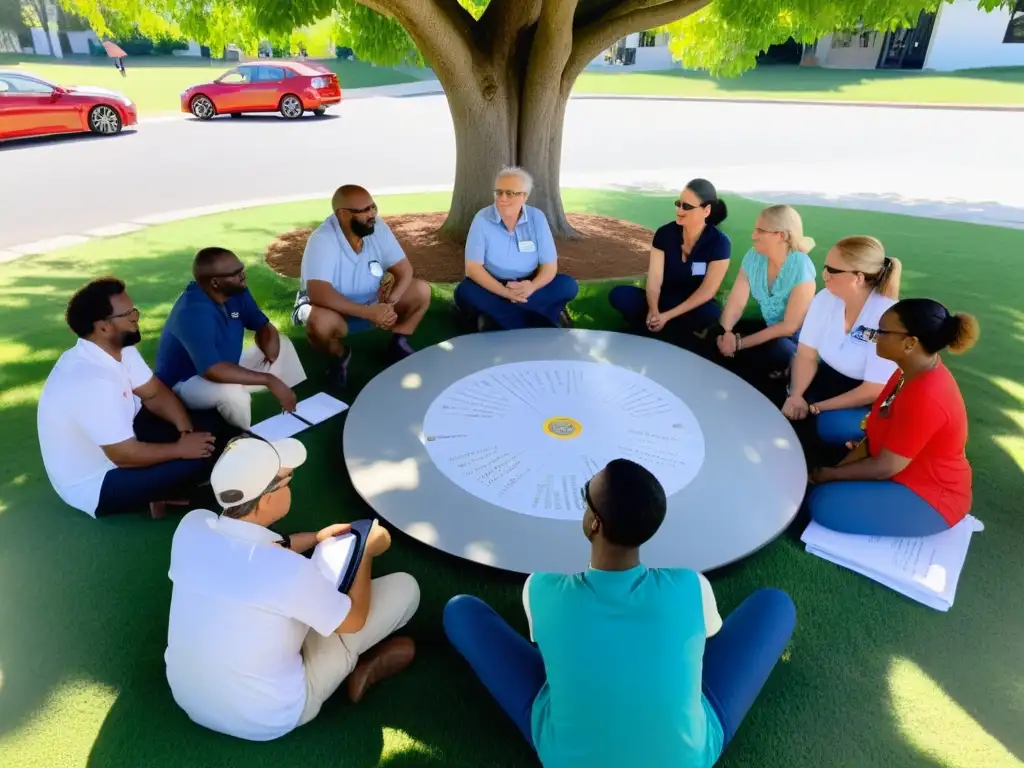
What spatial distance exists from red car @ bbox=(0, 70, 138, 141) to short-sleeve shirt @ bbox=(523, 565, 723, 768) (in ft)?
50.3

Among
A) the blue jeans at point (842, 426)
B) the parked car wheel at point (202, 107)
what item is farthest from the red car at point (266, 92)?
the blue jeans at point (842, 426)

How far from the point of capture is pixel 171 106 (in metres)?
19.1

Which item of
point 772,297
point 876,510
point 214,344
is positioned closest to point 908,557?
point 876,510

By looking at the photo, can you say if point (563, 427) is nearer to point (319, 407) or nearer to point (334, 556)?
Answer: point (334, 556)

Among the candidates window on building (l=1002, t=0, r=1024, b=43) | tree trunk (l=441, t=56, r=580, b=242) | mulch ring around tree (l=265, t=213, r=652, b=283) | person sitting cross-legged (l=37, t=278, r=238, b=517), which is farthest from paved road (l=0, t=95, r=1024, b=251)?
window on building (l=1002, t=0, r=1024, b=43)

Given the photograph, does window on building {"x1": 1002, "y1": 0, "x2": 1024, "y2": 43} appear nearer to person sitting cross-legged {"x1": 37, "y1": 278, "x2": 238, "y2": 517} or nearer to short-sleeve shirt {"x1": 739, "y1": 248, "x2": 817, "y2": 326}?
short-sleeve shirt {"x1": 739, "y1": 248, "x2": 817, "y2": 326}

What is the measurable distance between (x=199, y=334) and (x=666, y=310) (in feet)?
11.4

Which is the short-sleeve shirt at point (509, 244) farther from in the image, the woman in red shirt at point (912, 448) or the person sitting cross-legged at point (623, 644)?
the person sitting cross-legged at point (623, 644)

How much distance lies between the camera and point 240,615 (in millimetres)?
1937

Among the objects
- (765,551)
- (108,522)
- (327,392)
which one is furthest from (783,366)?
(108,522)

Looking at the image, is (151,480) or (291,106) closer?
(151,480)

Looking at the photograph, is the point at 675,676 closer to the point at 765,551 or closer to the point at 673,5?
the point at 765,551

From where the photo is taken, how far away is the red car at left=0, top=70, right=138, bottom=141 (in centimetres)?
1227

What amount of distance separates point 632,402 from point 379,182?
8.59m
